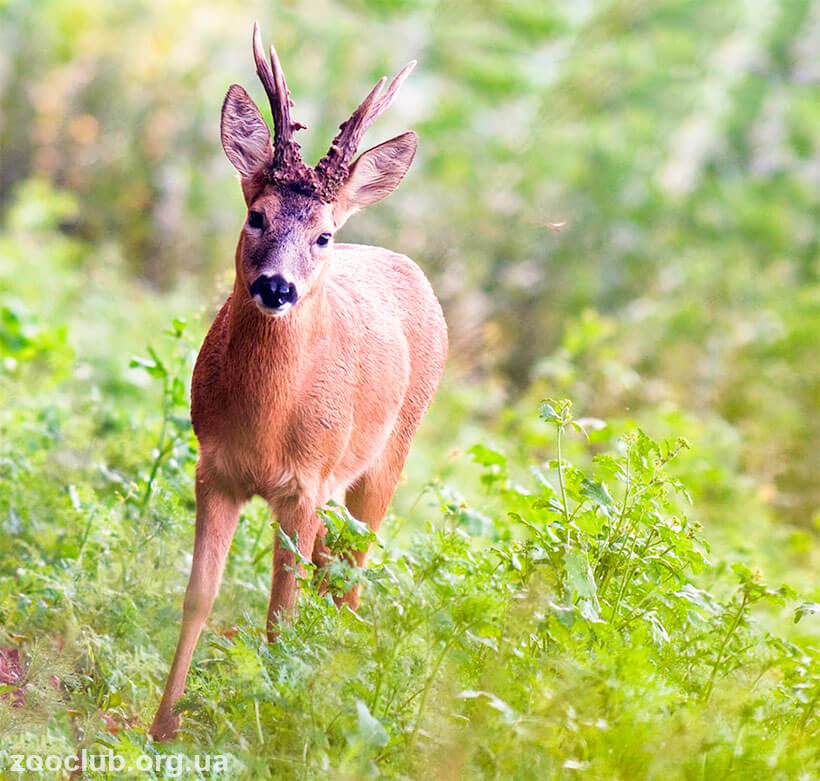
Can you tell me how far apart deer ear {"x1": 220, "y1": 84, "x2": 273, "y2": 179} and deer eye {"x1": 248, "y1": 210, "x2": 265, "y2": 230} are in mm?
162

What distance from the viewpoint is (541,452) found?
8.26m

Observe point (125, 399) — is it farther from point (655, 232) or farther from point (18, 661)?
point (655, 232)

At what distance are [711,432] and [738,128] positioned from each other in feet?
17.3

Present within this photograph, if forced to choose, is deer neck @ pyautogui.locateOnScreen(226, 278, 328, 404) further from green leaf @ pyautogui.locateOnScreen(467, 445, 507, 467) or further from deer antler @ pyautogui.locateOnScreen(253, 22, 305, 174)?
green leaf @ pyautogui.locateOnScreen(467, 445, 507, 467)

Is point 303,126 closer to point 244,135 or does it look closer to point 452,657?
point 244,135

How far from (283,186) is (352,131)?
25 centimetres

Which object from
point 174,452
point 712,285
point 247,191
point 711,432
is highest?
point 712,285

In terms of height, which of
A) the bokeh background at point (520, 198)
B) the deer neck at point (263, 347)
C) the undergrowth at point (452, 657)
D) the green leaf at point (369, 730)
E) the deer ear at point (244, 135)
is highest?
the bokeh background at point (520, 198)

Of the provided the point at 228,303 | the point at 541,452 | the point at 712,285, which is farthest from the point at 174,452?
the point at 712,285

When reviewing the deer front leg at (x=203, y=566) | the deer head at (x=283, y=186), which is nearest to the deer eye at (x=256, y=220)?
the deer head at (x=283, y=186)

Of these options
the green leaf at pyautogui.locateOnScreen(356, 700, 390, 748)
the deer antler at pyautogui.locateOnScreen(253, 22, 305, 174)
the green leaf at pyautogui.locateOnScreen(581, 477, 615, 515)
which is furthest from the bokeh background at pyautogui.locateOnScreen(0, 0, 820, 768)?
the green leaf at pyautogui.locateOnScreen(356, 700, 390, 748)

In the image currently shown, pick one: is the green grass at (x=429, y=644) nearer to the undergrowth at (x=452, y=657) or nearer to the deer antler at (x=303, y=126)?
the undergrowth at (x=452, y=657)

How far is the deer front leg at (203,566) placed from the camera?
12.3 ft

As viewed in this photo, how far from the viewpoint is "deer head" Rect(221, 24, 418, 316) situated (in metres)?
3.66
